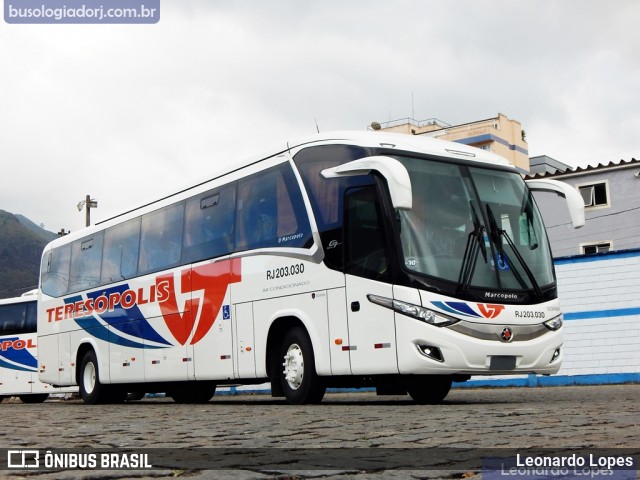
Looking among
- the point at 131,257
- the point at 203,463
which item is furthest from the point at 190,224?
the point at 203,463

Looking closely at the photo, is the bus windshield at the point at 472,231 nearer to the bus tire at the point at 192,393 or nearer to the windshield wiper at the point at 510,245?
the windshield wiper at the point at 510,245

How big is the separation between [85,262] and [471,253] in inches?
402

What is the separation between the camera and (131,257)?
56.3 ft

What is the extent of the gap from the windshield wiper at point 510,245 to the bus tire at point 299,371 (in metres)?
2.80

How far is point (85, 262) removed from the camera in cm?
1905

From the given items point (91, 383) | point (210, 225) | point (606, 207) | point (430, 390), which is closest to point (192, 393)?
point (91, 383)

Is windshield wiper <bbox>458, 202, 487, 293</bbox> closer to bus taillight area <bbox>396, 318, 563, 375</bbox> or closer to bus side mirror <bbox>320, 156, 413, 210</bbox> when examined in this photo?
bus taillight area <bbox>396, 318, 563, 375</bbox>

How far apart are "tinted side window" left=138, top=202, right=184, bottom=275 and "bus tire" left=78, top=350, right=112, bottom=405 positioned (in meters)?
2.71

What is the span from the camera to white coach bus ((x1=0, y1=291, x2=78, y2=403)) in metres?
29.5

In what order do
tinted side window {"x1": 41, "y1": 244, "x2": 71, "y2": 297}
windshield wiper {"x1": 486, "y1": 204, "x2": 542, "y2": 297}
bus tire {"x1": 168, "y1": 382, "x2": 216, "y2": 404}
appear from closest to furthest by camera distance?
windshield wiper {"x1": 486, "y1": 204, "x2": 542, "y2": 297}
bus tire {"x1": 168, "y1": 382, "x2": 216, "y2": 404}
tinted side window {"x1": 41, "y1": 244, "x2": 71, "y2": 297}

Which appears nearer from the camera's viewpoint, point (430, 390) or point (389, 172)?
point (389, 172)

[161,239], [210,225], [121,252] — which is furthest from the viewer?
[121,252]

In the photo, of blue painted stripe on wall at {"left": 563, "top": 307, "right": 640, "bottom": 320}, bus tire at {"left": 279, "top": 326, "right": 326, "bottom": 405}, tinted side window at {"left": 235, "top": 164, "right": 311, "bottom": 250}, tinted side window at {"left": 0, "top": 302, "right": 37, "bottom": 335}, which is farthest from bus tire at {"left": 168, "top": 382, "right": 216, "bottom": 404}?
tinted side window at {"left": 0, "top": 302, "right": 37, "bottom": 335}

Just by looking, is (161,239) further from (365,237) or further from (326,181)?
(365,237)
